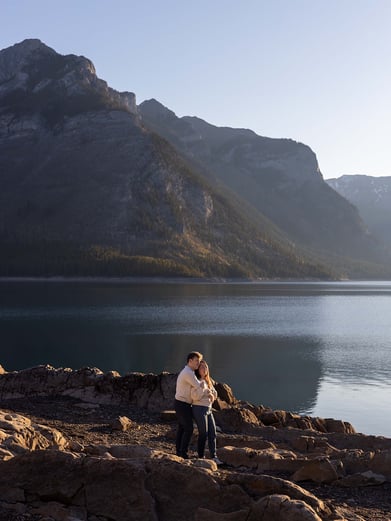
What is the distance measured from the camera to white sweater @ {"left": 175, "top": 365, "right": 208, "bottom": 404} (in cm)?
1538

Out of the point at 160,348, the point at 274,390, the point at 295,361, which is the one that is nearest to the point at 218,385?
the point at 274,390

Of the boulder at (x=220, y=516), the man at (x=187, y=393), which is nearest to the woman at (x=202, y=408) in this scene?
the man at (x=187, y=393)

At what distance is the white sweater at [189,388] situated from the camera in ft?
50.5

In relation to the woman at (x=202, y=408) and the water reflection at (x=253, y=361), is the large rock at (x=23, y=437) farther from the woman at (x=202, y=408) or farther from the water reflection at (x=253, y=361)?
the water reflection at (x=253, y=361)

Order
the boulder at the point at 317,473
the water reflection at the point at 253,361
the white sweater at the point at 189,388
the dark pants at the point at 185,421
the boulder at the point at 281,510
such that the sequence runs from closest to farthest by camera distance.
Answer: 1. the boulder at the point at 281,510
2. the boulder at the point at 317,473
3. the white sweater at the point at 189,388
4. the dark pants at the point at 185,421
5. the water reflection at the point at 253,361

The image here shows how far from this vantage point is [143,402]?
24.5 meters

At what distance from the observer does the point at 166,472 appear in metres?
11.2

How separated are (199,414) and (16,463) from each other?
5.21 meters

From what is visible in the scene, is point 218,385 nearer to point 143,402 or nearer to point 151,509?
point 143,402

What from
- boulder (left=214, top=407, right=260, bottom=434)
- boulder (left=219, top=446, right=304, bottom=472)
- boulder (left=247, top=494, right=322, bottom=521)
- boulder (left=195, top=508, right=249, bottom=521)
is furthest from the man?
boulder (left=214, top=407, right=260, bottom=434)

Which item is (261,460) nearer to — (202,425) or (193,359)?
(202,425)

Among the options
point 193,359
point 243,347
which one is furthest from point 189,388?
point 243,347

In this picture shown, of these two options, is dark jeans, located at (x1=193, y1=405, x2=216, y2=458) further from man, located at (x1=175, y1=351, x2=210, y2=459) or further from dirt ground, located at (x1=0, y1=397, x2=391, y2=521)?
dirt ground, located at (x1=0, y1=397, x2=391, y2=521)

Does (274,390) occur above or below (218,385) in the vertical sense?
below
